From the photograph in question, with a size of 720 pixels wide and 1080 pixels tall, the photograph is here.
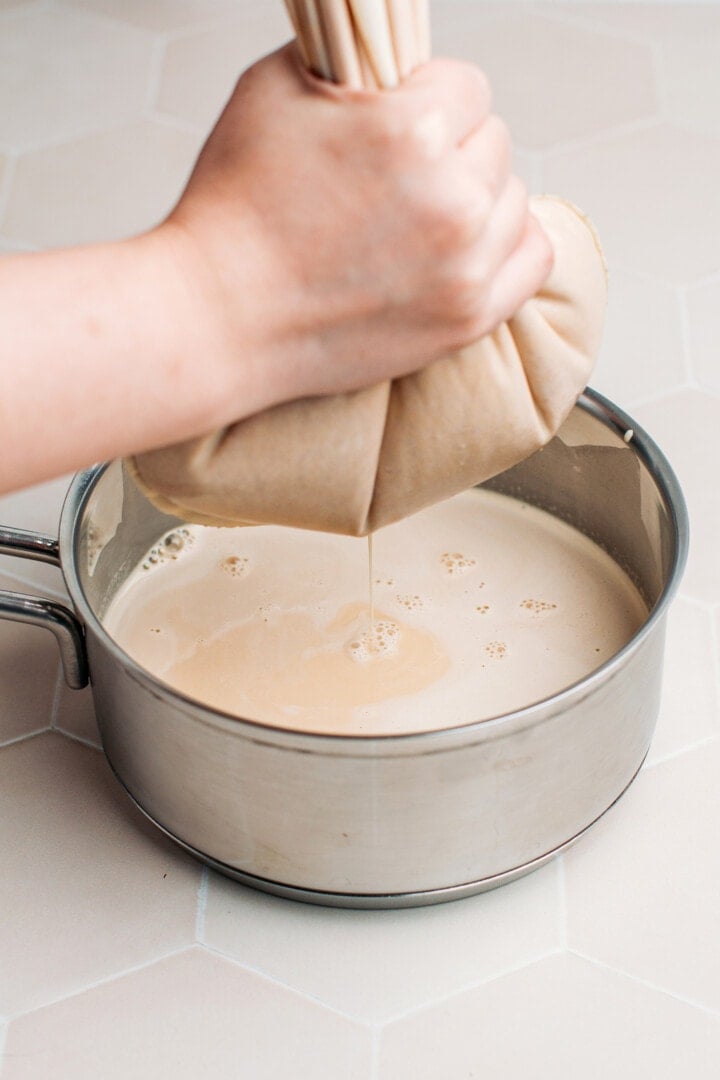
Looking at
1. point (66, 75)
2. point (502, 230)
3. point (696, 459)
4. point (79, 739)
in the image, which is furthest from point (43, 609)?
point (66, 75)

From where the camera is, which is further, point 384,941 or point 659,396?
point 659,396

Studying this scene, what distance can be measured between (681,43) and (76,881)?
3.47ft

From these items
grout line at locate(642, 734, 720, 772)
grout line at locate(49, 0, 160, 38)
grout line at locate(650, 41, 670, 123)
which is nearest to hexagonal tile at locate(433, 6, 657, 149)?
grout line at locate(650, 41, 670, 123)

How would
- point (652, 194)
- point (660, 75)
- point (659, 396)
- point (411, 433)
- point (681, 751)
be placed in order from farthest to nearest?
1. point (660, 75)
2. point (652, 194)
3. point (659, 396)
4. point (681, 751)
5. point (411, 433)

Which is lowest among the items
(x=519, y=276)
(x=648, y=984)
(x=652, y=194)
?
(x=648, y=984)

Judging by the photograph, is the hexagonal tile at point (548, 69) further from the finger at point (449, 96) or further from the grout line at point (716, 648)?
the finger at point (449, 96)

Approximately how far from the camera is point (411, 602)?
82 cm

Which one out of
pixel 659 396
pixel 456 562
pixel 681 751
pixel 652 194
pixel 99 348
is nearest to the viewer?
pixel 99 348

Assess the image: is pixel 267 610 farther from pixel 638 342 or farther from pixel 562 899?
pixel 638 342

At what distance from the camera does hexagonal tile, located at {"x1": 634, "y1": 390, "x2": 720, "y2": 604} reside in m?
0.84

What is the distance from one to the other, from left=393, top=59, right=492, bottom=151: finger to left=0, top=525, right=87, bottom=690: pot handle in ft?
1.10

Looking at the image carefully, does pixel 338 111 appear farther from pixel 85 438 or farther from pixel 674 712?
pixel 674 712

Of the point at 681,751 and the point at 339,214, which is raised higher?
the point at 339,214

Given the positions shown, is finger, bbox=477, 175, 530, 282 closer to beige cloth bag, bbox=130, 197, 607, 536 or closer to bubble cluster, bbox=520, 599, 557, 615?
beige cloth bag, bbox=130, 197, 607, 536
